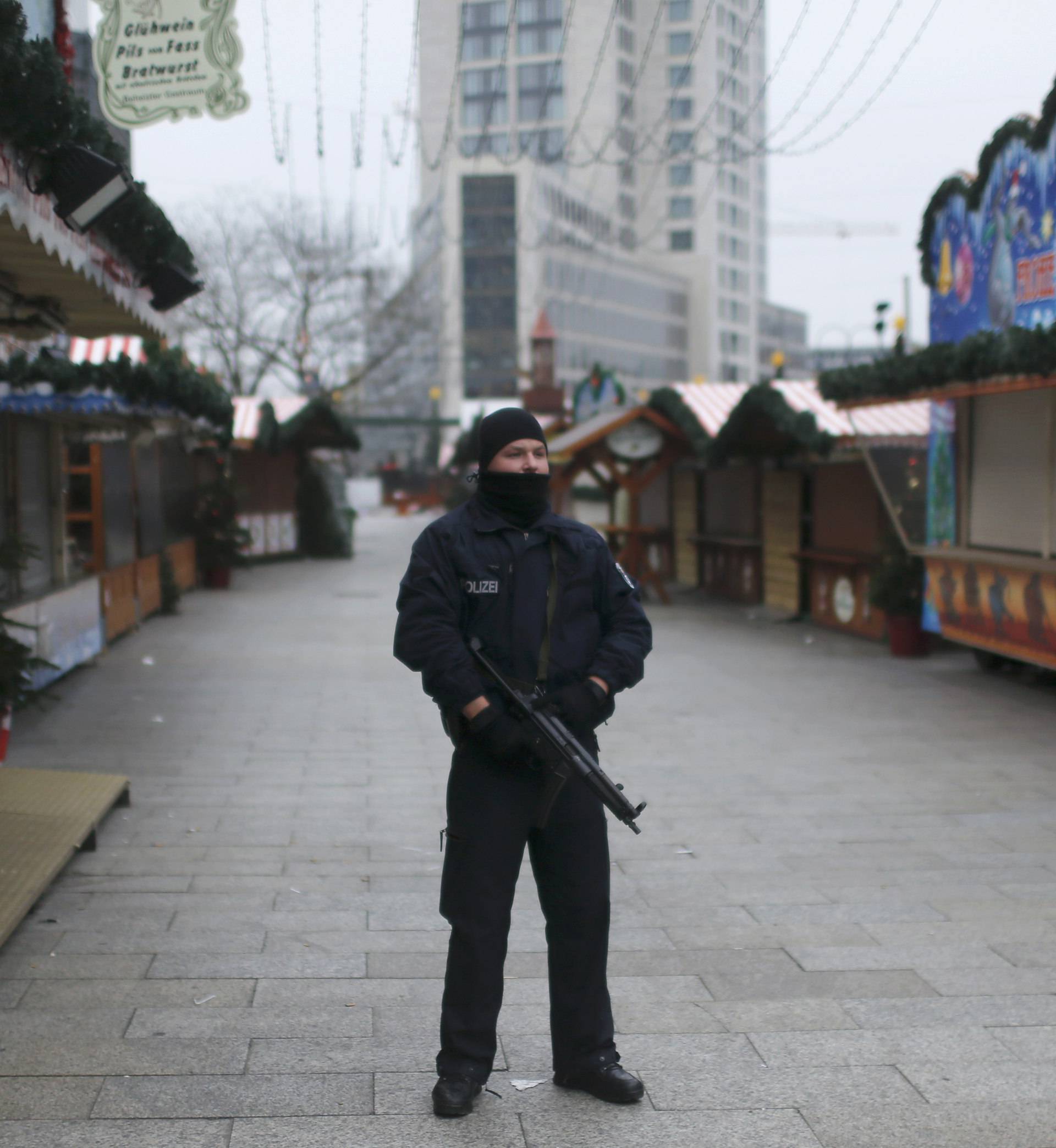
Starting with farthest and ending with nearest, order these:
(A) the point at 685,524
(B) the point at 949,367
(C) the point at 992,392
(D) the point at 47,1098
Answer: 1. (A) the point at 685,524
2. (B) the point at 949,367
3. (C) the point at 992,392
4. (D) the point at 47,1098

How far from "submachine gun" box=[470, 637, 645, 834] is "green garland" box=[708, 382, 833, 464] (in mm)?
11133

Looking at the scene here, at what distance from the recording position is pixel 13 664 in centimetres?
707

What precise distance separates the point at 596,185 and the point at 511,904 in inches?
1037

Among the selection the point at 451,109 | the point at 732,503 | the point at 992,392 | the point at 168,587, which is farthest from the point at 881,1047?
the point at 732,503

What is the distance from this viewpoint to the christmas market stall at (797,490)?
14242mm

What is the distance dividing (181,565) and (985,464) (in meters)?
12.6

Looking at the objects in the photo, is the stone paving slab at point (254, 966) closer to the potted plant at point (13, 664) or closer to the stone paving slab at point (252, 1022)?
the stone paving slab at point (252, 1022)

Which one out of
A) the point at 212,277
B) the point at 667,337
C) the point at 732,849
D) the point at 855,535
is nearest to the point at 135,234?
the point at 732,849

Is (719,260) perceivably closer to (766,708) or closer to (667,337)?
(667,337)

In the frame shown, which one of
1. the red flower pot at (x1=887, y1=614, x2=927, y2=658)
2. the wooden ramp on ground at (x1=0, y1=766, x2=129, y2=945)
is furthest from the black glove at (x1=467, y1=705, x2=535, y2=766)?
the red flower pot at (x1=887, y1=614, x2=927, y2=658)

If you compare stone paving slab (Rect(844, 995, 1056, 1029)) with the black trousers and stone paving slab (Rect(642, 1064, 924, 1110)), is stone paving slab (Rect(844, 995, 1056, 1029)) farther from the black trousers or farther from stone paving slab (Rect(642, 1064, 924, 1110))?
the black trousers

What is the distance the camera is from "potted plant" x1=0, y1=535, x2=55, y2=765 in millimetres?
7066

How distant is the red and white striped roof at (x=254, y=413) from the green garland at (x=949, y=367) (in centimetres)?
1256

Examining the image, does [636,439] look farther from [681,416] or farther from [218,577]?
[218,577]
